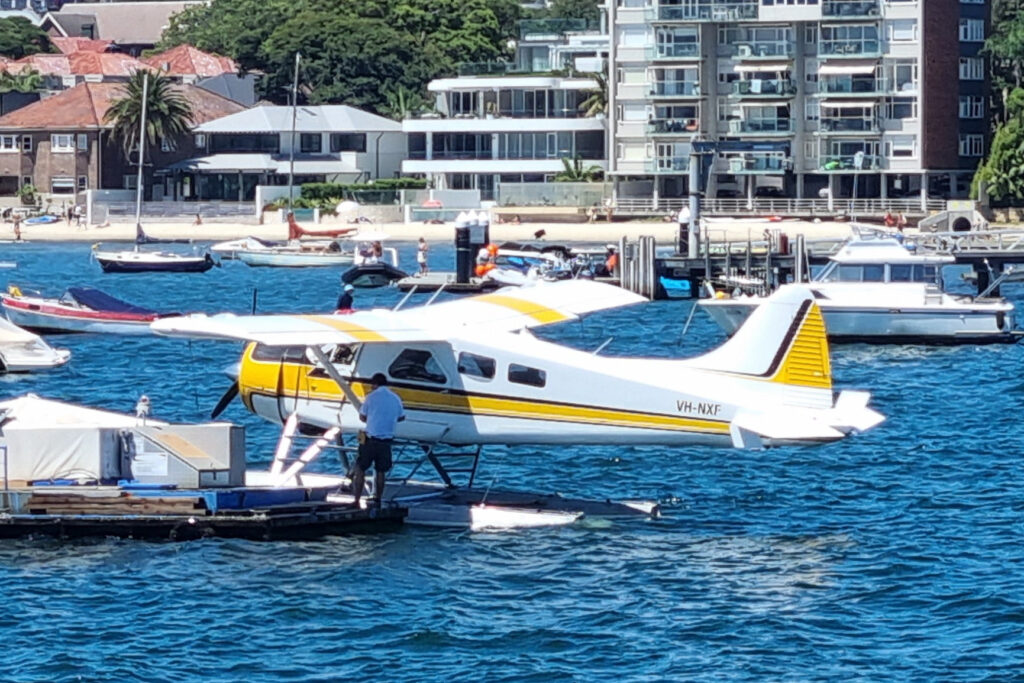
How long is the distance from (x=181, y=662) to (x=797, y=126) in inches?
3522

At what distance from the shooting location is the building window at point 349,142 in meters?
122

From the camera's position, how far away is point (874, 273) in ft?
166

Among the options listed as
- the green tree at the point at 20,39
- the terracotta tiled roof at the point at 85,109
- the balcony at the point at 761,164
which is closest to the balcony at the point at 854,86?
the balcony at the point at 761,164

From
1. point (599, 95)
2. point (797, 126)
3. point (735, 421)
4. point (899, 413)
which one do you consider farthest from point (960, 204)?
point (735, 421)

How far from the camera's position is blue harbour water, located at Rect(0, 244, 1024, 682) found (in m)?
21.1

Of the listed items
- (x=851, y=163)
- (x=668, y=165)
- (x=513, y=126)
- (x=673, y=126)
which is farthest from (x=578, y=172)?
(x=851, y=163)

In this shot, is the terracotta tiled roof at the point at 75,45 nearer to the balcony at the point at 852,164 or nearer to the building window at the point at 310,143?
the building window at the point at 310,143

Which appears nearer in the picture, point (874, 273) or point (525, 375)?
point (525, 375)

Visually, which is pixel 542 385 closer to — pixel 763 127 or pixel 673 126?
pixel 763 127

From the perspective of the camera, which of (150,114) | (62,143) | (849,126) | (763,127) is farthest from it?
(62,143)

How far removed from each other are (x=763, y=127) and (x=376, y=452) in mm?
84643

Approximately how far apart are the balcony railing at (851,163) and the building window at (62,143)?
43.2m

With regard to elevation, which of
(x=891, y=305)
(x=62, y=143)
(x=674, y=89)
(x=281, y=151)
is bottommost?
(x=891, y=305)

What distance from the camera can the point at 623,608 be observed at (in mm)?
23094
